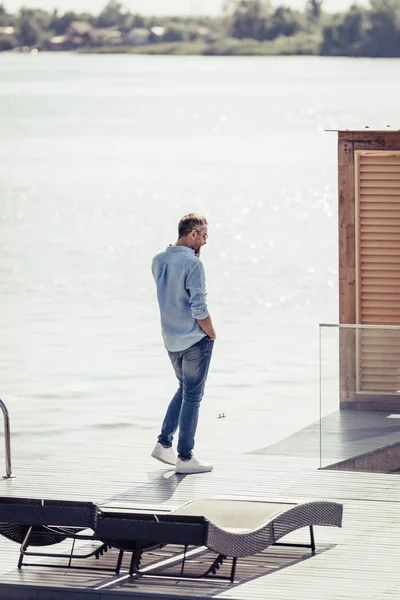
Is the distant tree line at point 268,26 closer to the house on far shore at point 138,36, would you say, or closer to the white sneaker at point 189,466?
the house on far shore at point 138,36

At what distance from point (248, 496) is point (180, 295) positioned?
4.53 ft

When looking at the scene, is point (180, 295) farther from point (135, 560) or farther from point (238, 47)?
point (238, 47)

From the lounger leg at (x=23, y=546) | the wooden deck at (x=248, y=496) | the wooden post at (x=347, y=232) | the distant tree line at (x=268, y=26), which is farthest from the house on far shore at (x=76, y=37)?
the lounger leg at (x=23, y=546)

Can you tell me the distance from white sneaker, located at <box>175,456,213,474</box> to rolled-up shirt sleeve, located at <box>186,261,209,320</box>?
3.51 ft

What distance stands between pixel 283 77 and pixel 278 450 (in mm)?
141300

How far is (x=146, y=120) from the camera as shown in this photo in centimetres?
11725

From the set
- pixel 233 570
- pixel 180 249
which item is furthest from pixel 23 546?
pixel 180 249

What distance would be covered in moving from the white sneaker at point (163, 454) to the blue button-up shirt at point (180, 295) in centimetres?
75

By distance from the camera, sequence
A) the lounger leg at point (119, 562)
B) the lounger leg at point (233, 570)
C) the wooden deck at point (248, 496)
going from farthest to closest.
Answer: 1. the lounger leg at point (119, 562)
2. the lounger leg at point (233, 570)
3. the wooden deck at point (248, 496)

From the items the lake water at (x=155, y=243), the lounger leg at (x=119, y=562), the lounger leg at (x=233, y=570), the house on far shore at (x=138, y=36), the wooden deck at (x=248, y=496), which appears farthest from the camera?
the house on far shore at (x=138, y=36)

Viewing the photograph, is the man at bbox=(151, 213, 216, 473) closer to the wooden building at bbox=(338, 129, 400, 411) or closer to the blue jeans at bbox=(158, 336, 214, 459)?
the blue jeans at bbox=(158, 336, 214, 459)

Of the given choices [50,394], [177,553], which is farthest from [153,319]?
[177,553]

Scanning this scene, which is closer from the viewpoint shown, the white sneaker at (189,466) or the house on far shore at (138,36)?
the white sneaker at (189,466)

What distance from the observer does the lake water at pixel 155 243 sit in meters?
26.0
